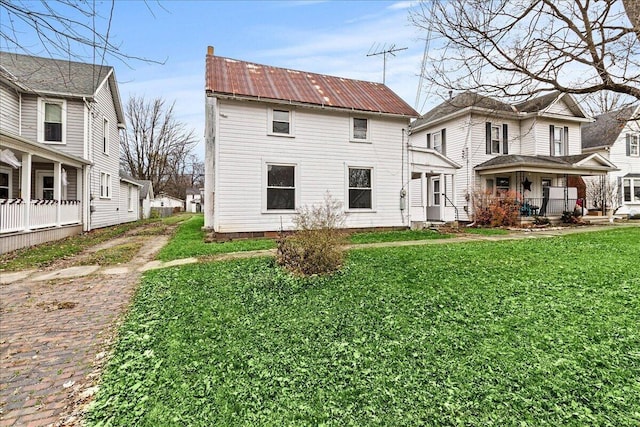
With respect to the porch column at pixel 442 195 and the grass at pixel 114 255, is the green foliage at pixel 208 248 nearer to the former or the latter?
the grass at pixel 114 255

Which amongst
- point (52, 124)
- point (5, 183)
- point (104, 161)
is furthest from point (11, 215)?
point (104, 161)

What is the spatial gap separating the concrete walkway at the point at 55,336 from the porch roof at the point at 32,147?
14.8ft

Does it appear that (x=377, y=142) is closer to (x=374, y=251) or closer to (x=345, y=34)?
(x=345, y=34)

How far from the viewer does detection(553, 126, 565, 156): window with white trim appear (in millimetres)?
18969

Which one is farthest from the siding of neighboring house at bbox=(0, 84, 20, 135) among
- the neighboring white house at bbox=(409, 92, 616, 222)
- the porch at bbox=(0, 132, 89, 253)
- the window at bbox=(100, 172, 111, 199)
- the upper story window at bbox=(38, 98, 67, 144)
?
the neighboring white house at bbox=(409, 92, 616, 222)

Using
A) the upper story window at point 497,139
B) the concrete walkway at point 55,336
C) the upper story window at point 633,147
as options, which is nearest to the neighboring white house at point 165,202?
the upper story window at point 497,139

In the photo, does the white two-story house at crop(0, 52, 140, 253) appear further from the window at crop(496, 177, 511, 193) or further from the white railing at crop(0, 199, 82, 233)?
the window at crop(496, 177, 511, 193)

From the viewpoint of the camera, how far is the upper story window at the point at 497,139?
58.9 ft

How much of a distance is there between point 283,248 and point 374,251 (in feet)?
8.61

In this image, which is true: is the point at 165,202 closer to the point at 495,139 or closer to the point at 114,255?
the point at 114,255

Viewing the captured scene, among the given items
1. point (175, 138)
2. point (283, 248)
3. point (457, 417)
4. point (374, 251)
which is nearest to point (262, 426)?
point (457, 417)

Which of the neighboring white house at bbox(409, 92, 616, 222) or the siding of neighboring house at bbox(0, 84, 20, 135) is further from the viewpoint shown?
the neighboring white house at bbox(409, 92, 616, 222)

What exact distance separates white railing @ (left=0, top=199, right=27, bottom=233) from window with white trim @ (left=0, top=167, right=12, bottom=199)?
389 cm

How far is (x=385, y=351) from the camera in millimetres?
3445
